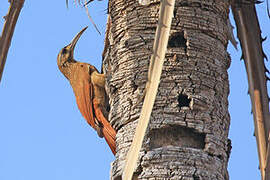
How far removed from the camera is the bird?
4.71 metres

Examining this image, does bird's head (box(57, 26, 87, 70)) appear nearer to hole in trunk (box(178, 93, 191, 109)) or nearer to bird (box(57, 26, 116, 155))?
bird (box(57, 26, 116, 155))

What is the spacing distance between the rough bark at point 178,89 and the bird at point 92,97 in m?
0.84

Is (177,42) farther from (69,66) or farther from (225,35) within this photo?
(69,66)

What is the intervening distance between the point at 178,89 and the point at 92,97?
5.09 feet

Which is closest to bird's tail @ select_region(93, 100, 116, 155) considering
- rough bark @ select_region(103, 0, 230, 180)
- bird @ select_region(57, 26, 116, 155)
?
bird @ select_region(57, 26, 116, 155)

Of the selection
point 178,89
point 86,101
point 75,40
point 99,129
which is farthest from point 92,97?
point 178,89

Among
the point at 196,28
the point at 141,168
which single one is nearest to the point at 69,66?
the point at 196,28

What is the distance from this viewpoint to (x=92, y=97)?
4918 mm

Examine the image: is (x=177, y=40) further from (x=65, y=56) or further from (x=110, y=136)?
(x=65, y=56)

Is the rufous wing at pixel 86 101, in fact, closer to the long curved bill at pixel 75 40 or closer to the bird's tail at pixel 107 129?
the bird's tail at pixel 107 129

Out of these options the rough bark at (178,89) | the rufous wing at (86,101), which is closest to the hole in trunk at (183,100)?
the rough bark at (178,89)

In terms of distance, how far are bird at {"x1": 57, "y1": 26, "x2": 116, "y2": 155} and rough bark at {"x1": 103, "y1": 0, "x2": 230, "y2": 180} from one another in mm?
838

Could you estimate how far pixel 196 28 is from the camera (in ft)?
12.2

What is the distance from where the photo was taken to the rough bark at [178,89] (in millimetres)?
3281
